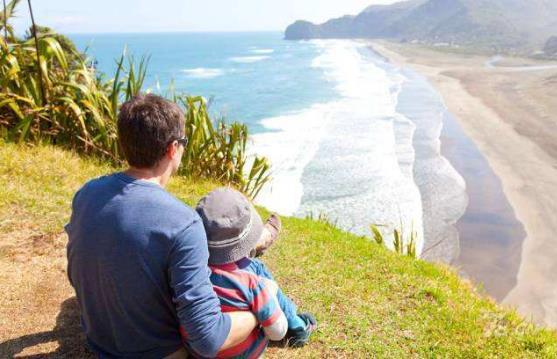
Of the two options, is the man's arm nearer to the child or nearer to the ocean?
the child

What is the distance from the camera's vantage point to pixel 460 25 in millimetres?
135000

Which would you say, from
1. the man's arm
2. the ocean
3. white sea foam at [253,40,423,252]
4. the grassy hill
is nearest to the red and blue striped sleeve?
the man's arm

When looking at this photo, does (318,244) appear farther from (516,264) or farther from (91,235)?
(516,264)

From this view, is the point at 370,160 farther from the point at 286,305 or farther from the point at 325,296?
the point at 286,305

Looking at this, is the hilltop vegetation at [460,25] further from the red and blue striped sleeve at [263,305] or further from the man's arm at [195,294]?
the man's arm at [195,294]

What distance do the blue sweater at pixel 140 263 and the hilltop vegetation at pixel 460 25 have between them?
3744 inches

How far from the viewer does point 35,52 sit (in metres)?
5.86

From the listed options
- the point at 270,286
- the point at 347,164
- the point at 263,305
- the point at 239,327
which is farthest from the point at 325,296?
the point at 347,164

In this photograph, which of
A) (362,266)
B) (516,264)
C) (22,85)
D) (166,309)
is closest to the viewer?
(166,309)

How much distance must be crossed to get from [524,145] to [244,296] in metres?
23.2

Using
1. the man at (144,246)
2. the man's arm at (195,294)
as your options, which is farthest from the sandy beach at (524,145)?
the man at (144,246)

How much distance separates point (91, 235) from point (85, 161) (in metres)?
4.12

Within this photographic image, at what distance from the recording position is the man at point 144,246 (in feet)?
6.22

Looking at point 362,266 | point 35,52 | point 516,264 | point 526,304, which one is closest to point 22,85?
point 35,52
